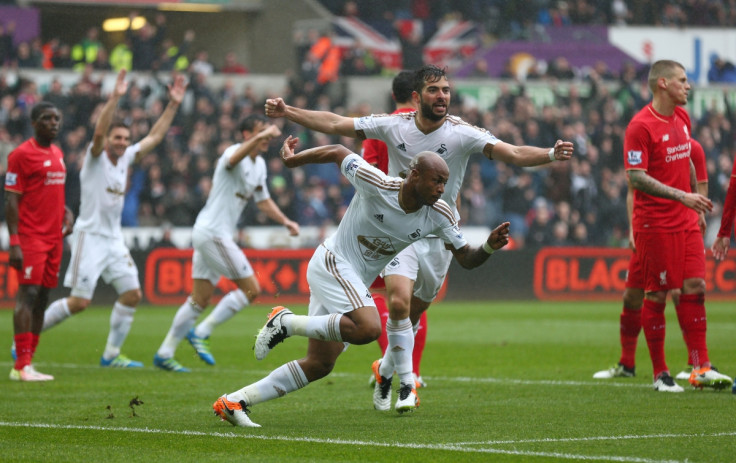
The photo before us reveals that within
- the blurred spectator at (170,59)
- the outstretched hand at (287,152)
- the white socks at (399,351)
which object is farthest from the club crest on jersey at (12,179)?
the blurred spectator at (170,59)

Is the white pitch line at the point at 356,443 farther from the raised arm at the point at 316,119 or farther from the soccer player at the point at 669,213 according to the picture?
the soccer player at the point at 669,213

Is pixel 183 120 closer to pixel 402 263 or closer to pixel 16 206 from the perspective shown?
pixel 16 206

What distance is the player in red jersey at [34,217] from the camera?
1107 cm

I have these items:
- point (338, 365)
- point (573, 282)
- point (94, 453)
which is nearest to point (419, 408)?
point (94, 453)

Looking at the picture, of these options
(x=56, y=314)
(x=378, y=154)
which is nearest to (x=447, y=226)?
(x=378, y=154)

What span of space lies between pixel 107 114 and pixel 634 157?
4857 mm

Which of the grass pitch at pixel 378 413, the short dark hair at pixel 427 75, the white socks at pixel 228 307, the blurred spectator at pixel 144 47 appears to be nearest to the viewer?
the grass pitch at pixel 378 413

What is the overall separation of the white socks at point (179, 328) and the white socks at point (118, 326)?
495mm

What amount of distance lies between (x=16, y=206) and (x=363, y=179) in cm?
485

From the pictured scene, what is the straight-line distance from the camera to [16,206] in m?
11.1

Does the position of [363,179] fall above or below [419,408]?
above

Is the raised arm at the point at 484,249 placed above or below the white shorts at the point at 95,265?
above

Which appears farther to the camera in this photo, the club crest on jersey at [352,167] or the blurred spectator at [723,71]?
the blurred spectator at [723,71]

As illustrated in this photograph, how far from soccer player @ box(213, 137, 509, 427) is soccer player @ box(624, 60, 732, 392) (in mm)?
2546
